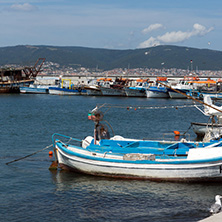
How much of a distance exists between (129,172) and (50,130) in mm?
20997

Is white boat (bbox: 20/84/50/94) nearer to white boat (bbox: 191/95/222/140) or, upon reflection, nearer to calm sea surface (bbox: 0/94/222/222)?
white boat (bbox: 191/95/222/140)

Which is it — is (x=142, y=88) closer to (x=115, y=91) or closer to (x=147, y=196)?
(x=115, y=91)

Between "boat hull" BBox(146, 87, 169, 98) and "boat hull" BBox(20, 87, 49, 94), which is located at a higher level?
"boat hull" BBox(20, 87, 49, 94)

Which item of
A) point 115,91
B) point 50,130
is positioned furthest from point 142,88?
point 50,130

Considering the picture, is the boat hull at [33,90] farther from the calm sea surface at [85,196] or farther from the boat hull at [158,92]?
the calm sea surface at [85,196]

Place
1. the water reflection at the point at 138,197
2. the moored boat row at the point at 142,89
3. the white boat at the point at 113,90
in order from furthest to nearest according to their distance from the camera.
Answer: the white boat at the point at 113,90, the moored boat row at the point at 142,89, the water reflection at the point at 138,197

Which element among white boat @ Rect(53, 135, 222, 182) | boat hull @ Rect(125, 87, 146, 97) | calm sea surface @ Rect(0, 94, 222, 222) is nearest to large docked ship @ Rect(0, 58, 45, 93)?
boat hull @ Rect(125, 87, 146, 97)

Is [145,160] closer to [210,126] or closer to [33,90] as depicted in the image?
[210,126]

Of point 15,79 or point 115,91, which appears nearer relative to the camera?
point 115,91

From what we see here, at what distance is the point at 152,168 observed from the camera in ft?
76.7

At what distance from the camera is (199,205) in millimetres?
20078

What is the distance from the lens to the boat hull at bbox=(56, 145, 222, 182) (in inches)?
901

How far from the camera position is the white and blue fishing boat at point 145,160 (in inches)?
904

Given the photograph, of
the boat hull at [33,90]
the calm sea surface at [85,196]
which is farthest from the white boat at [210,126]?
the boat hull at [33,90]
